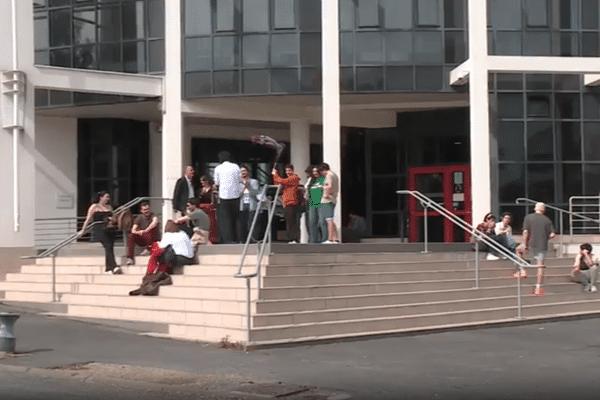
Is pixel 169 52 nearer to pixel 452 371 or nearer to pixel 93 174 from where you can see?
pixel 93 174

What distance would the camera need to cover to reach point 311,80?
27406 mm

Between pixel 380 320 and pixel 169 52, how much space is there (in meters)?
13.4

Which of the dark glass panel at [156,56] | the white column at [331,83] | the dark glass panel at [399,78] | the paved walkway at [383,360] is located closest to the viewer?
the paved walkway at [383,360]

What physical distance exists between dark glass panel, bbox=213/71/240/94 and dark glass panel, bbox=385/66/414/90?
3.78 metres

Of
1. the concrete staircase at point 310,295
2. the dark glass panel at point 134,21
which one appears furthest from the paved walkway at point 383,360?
Result: the dark glass panel at point 134,21

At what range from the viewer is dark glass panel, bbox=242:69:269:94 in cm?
2753

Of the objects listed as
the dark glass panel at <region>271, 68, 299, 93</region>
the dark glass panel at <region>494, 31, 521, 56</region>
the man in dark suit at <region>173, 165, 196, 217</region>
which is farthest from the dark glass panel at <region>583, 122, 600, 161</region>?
the man in dark suit at <region>173, 165, 196, 217</region>

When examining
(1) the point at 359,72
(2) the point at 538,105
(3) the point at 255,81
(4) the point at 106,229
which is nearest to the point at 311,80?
(1) the point at 359,72

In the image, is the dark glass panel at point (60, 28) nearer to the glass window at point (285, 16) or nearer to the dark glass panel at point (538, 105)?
the glass window at point (285, 16)

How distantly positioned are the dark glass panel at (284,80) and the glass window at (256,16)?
1.15m

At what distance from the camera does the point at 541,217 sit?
825 inches

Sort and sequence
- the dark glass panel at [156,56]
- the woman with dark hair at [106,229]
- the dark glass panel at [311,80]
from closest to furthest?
1. the woman with dark hair at [106,229]
2. the dark glass panel at [311,80]
3. the dark glass panel at [156,56]

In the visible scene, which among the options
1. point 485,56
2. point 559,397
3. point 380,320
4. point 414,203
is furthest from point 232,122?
point 559,397

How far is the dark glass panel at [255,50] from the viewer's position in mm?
27562
